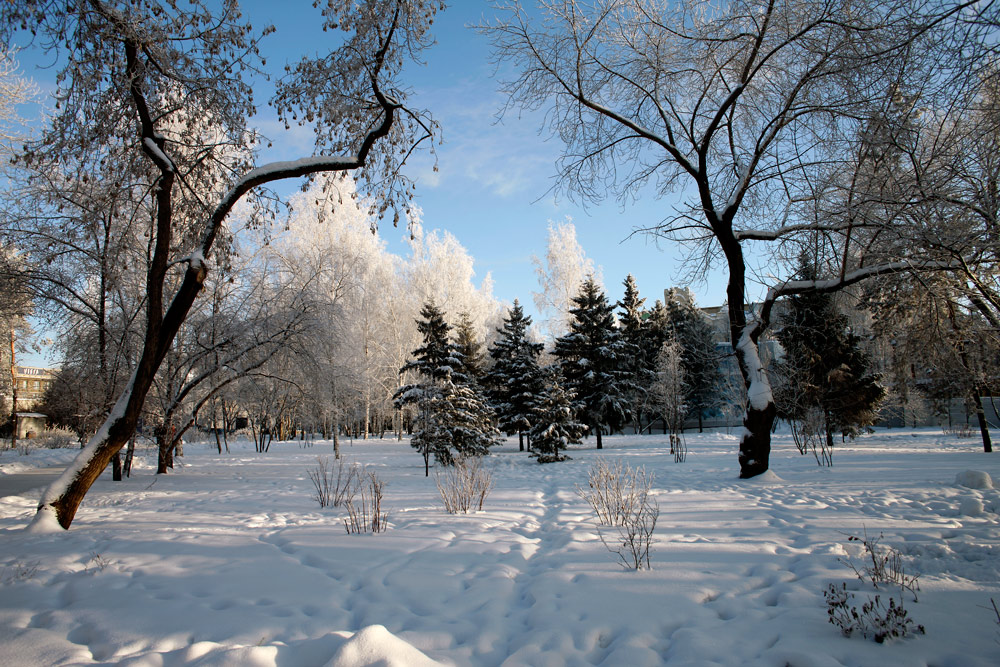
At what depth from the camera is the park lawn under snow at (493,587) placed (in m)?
Result: 2.51

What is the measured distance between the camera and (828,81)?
705 centimetres

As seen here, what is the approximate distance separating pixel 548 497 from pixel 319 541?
439cm

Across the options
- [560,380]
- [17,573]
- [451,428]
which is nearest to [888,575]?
[17,573]

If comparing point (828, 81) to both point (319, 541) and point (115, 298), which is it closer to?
point (319, 541)

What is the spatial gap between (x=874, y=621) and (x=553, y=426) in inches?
531

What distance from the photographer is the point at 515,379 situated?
23625 millimetres

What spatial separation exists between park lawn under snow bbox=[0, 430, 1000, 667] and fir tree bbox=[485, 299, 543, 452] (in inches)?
632

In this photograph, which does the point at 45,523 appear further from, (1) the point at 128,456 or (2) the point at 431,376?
(2) the point at 431,376

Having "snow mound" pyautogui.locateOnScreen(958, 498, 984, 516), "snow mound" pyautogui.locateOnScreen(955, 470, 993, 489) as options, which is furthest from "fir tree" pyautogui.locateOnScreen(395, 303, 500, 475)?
"snow mound" pyautogui.locateOnScreen(958, 498, 984, 516)

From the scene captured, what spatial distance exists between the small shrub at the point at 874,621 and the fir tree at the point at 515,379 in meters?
18.5

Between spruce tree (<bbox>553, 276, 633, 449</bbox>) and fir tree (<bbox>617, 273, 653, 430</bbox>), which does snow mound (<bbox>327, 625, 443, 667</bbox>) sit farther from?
fir tree (<bbox>617, 273, 653, 430</bbox>)

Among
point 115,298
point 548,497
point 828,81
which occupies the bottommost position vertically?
point 548,497

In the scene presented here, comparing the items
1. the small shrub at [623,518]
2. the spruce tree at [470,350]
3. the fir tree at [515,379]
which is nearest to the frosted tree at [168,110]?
the small shrub at [623,518]

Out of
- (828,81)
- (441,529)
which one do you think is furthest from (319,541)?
(828,81)
